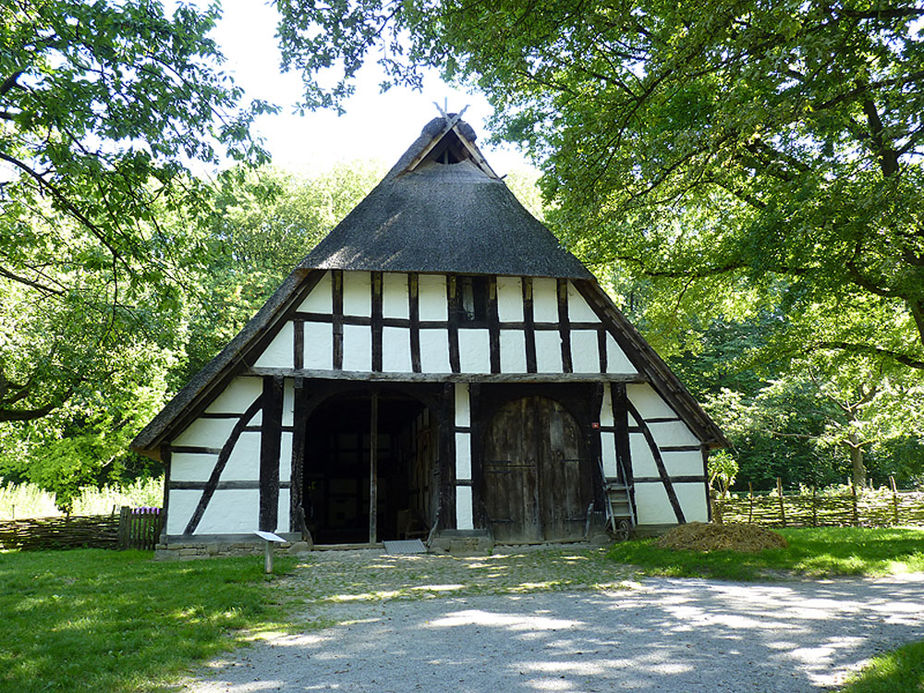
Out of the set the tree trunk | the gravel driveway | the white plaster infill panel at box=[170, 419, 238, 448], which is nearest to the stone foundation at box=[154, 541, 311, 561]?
the white plaster infill panel at box=[170, 419, 238, 448]

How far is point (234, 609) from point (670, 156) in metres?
7.04

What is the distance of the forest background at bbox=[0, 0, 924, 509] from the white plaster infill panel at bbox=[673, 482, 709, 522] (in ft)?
10.4

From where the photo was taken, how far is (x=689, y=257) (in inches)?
535

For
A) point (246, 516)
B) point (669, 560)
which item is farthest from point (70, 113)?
point (669, 560)

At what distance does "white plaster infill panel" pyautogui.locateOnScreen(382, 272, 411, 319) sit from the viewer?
12.7 meters

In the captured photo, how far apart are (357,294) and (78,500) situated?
1334 centimetres

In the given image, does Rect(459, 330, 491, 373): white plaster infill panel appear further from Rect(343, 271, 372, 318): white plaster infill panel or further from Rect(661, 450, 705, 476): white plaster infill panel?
Rect(661, 450, 705, 476): white plaster infill panel

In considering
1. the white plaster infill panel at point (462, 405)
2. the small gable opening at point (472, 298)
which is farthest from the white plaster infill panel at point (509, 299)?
the white plaster infill panel at point (462, 405)

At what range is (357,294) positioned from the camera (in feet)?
41.5

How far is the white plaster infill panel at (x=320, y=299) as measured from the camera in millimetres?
12277

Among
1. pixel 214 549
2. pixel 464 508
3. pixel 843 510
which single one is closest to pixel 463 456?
pixel 464 508

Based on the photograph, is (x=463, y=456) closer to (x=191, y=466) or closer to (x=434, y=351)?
(x=434, y=351)

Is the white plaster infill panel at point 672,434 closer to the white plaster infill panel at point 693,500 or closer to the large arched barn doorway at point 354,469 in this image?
the white plaster infill panel at point 693,500

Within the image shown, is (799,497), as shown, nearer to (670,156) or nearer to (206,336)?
(670,156)
